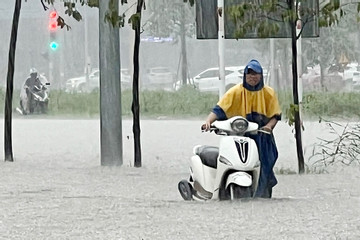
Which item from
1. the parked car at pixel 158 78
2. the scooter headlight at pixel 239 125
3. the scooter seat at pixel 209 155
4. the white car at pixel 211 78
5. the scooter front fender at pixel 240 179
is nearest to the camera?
the scooter front fender at pixel 240 179

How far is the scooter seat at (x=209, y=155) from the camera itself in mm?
12547

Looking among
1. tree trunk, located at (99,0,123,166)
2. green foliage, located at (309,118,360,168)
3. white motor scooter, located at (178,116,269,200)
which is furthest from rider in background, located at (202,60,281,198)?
tree trunk, located at (99,0,123,166)

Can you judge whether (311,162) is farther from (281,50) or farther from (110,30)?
(281,50)

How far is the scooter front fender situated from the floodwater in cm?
25

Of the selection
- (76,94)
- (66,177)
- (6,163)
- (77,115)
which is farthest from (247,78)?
(76,94)

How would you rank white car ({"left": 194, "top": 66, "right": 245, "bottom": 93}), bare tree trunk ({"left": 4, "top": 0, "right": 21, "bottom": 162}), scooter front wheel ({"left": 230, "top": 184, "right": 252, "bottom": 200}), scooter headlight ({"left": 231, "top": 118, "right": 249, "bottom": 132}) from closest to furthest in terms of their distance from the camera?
1. scooter headlight ({"left": 231, "top": 118, "right": 249, "bottom": 132})
2. scooter front wheel ({"left": 230, "top": 184, "right": 252, "bottom": 200})
3. bare tree trunk ({"left": 4, "top": 0, "right": 21, "bottom": 162})
4. white car ({"left": 194, "top": 66, "right": 245, "bottom": 93})

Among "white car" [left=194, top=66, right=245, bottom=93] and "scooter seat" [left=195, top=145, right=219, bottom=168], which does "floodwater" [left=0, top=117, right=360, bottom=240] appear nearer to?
"scooter seat" [left=195, top=145, right=219, bottom=168]

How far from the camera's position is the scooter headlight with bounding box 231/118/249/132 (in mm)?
12148

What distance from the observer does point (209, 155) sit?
12.6m

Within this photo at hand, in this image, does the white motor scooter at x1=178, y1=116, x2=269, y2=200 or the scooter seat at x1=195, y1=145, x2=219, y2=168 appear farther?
the scooter seat at x1=195, y1=145, x2=219, y2=168

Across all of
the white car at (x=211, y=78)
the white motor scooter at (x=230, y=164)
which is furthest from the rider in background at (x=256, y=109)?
the white car at (x=211, y=78)

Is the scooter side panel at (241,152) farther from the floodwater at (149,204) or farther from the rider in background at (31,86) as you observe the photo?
the rider in background at (31,86)

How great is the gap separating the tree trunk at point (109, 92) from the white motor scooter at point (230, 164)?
6.10 m

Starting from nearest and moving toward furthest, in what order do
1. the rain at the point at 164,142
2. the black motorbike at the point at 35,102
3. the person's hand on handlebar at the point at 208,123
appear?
the rain at the point at 164,142
the person's hand on handlebar at the point at 208,123
the black motorbike at the point at 35,102
